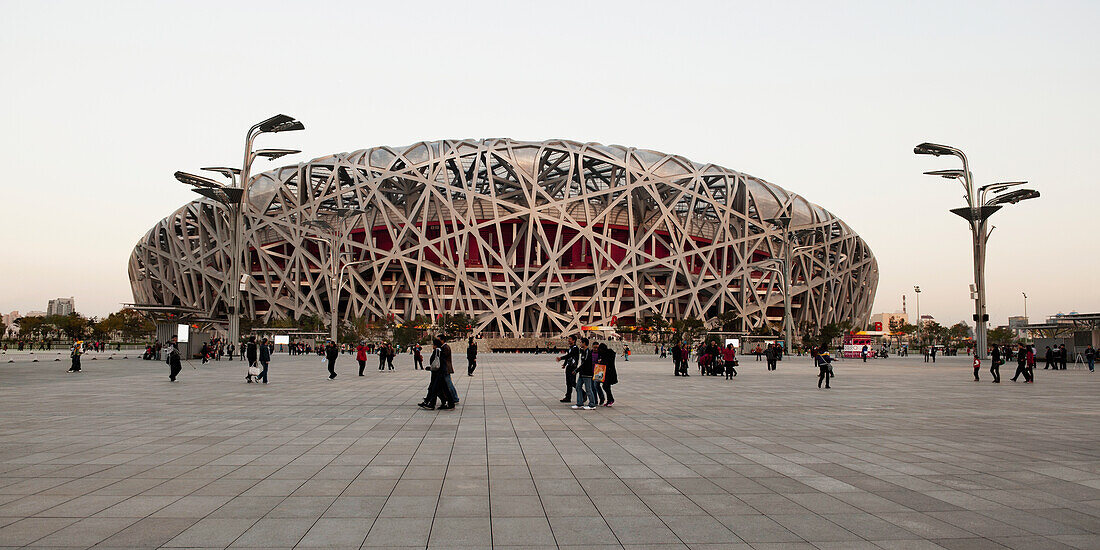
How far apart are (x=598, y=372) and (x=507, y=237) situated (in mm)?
60897

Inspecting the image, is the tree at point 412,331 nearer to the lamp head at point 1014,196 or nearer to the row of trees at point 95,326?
the row of trees at point 95,326

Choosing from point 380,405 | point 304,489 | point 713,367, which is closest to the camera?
point 304,489

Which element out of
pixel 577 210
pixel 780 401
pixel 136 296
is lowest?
pixel 780 401

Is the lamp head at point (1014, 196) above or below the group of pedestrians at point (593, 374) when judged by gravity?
above

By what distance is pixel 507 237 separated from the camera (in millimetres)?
74375

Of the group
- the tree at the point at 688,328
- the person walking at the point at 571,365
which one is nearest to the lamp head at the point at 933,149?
the person walking at the point at 571,365

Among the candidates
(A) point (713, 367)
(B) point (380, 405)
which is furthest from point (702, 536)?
(A) point (713, 367)

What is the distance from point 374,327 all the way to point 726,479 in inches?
2593

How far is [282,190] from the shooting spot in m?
70.0

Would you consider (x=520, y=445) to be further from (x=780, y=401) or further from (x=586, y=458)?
(x=780, y=401)

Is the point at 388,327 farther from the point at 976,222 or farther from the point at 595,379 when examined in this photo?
the point at 595,379

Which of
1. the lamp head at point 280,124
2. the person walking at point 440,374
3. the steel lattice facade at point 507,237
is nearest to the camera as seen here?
the person walking at point 440,374

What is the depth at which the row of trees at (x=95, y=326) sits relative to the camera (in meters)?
79.9

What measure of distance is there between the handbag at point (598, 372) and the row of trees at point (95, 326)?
242ft
